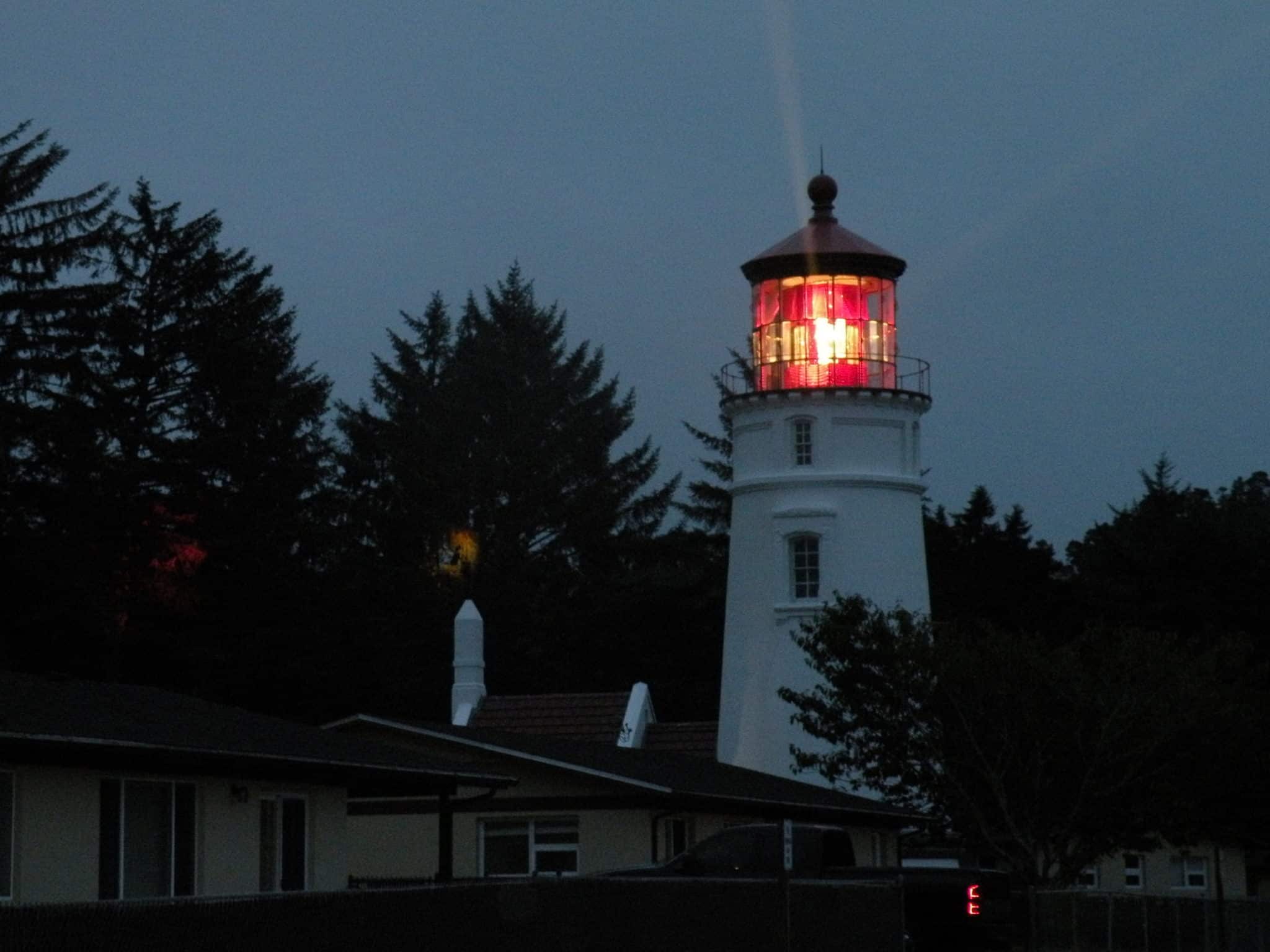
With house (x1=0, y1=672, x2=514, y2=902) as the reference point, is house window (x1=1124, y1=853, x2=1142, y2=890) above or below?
below

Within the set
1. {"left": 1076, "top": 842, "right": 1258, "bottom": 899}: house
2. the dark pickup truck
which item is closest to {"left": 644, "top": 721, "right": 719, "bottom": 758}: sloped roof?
{"left": 1076, "top": 842, "right": 1258, "bottom": 899}: house

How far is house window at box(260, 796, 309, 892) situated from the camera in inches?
936

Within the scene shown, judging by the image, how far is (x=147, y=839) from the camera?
2155 cm

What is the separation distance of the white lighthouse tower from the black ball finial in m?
0.04

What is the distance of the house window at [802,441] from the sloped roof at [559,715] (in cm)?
642

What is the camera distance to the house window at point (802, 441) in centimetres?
4800

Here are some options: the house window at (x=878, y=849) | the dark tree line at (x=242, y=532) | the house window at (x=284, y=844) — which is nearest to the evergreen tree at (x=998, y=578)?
the dark tree line at (x=242, y=532)

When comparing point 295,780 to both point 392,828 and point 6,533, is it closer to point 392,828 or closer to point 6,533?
point 392,828

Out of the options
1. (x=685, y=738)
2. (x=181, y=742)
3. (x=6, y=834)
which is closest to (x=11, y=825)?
(x=6, y=834)

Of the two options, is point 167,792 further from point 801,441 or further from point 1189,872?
point 1189,872

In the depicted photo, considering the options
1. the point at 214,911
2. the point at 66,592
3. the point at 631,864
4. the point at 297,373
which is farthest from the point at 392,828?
the point at 297,373

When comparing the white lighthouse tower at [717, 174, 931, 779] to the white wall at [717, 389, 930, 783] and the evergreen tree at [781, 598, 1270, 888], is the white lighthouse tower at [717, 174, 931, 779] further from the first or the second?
the evergreen tree at [781, 598, 1270, 888]

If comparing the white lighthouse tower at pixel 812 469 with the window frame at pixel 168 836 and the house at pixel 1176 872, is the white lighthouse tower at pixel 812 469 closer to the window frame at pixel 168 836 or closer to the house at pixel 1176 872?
the house at pixel 1176 872

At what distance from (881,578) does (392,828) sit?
54.9ft
